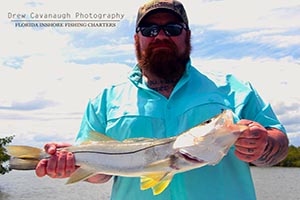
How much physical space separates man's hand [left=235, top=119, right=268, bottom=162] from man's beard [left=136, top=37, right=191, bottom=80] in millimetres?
1436

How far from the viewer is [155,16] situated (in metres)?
4.74

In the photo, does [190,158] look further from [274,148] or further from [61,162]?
[61,162]

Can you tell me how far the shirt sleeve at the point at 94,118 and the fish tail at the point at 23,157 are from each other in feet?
2.70

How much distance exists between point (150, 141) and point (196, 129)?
43 cm

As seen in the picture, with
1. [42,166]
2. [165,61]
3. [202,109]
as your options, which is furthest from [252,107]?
[42,166]

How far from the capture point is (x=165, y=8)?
467 cm

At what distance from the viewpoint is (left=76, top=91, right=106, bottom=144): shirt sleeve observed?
4508 mm

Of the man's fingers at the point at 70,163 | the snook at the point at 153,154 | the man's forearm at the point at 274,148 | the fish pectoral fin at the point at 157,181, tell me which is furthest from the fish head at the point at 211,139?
the man's fingers at the point at 70,163

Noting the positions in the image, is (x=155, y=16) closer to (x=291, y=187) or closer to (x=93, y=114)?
(x=93, y=114)

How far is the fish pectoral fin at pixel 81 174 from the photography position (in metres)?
3.65

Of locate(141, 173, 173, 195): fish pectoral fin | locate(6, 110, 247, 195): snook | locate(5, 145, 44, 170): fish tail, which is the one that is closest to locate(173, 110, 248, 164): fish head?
locate(6, 110, 247, 195): snook

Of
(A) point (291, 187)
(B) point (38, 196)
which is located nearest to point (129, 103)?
(B) point (38, 196)

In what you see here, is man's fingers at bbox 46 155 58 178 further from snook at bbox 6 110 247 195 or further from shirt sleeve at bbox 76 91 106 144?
shirt sleeve at bbox 76 91 106 144

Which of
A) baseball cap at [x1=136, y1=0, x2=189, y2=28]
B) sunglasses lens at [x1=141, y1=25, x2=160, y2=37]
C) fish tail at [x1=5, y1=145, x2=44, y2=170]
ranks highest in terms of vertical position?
baseball cap at [x1=136, y1=0, x2=189, y2=28]
